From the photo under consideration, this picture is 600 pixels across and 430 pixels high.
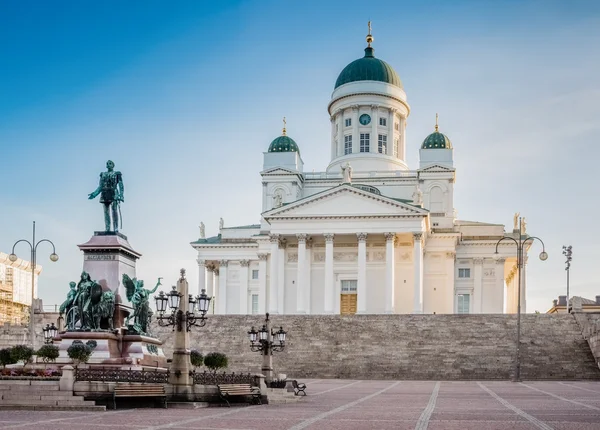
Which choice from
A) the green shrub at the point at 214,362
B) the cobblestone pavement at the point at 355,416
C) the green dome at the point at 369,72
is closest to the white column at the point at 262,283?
the green dome at the point at 369,72

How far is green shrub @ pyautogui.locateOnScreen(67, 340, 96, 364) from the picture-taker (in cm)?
2252

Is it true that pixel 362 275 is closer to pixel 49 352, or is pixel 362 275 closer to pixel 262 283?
pixel 262 283

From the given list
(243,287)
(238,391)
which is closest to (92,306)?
(238,391)

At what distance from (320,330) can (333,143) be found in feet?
115

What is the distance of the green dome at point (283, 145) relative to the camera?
81375 millimetres

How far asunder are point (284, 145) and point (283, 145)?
94 millimetres

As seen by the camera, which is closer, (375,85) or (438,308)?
(438,308)

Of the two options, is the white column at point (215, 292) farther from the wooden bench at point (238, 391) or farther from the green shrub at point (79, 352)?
the green shrub at point (79, 352)

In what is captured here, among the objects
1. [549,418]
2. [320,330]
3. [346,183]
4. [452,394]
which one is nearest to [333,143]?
[346,183]

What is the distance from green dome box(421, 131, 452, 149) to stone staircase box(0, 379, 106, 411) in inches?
2428

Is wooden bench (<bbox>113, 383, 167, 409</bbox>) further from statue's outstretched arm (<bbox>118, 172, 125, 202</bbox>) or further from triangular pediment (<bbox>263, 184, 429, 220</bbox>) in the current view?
triangular pediment (<bbox>263, 184, 429, 220</bbox>)

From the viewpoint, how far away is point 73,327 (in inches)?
995

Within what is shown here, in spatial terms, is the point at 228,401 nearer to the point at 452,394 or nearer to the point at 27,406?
the point at 27,406

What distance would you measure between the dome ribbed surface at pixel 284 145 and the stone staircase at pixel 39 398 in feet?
201
